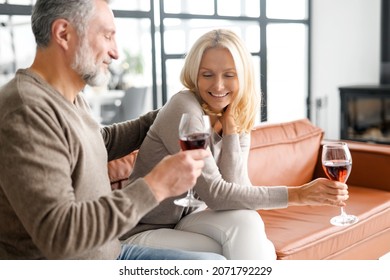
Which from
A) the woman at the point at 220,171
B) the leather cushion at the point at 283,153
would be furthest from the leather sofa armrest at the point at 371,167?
the woman at the point at 220,171

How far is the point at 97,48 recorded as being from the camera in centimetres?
141

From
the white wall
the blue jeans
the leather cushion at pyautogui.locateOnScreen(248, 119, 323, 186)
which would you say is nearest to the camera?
the blue jeans

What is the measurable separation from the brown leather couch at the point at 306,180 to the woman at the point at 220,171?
315mm

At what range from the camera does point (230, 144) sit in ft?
6.37

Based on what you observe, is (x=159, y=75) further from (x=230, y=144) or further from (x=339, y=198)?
(x=339, y=198)

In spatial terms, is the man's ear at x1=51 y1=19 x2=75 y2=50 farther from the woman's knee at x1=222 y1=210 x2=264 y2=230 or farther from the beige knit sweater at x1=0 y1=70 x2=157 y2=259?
the woman's knee at x1=222 y1=210 x2=264 y2=230

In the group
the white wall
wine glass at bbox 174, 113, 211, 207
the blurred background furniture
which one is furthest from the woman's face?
the white wall

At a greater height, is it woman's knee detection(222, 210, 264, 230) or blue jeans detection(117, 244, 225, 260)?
woman's knee detection(222, 210, 264, 230)

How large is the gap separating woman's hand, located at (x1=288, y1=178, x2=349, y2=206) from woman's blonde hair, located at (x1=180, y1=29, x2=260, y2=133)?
1.17ft

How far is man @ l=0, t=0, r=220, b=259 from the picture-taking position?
120cm

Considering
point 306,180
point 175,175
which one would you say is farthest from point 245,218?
point 306,180

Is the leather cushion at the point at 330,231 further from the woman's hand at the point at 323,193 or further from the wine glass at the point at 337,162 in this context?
the wine glass at the point at 337,162

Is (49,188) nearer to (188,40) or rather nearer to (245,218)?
(245,218)

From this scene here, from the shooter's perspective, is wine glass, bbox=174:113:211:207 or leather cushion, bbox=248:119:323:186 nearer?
wine glass, bbox=174:113:211:207
